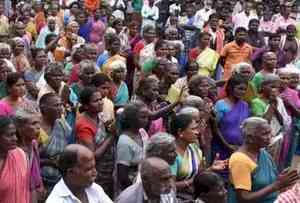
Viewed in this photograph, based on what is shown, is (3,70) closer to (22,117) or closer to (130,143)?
(22,117)

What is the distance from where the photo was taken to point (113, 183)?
6078 millimetres

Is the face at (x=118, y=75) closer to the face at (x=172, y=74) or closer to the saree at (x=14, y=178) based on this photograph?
the face at (x=172, y=74)

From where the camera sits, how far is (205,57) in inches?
405

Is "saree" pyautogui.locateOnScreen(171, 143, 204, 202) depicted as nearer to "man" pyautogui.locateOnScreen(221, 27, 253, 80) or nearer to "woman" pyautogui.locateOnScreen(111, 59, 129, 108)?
"woman" pyautogui.locateOnScreen(111, 59, 129, 108)

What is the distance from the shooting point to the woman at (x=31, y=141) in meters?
5.28

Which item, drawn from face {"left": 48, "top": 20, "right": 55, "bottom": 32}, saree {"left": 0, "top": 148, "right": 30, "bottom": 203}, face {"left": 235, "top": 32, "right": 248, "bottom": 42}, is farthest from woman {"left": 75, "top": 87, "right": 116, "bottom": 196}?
face {"left": 48, "top": 20, "right": 55, "bottom": 32}

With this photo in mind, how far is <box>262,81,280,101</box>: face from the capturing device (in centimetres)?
723

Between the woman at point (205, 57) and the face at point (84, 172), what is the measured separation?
19.2 feet

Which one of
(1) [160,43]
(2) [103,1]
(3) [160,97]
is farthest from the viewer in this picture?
(2) [103,1]

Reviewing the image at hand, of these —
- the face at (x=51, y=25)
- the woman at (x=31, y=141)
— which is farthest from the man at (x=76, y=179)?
the face at (x=51, y=25)

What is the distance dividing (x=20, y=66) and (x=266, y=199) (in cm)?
494

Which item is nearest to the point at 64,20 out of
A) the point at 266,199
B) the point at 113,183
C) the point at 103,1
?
the point at 103,1

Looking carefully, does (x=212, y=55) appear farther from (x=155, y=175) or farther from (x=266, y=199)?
(x=155, y=175)

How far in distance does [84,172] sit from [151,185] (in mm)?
403
